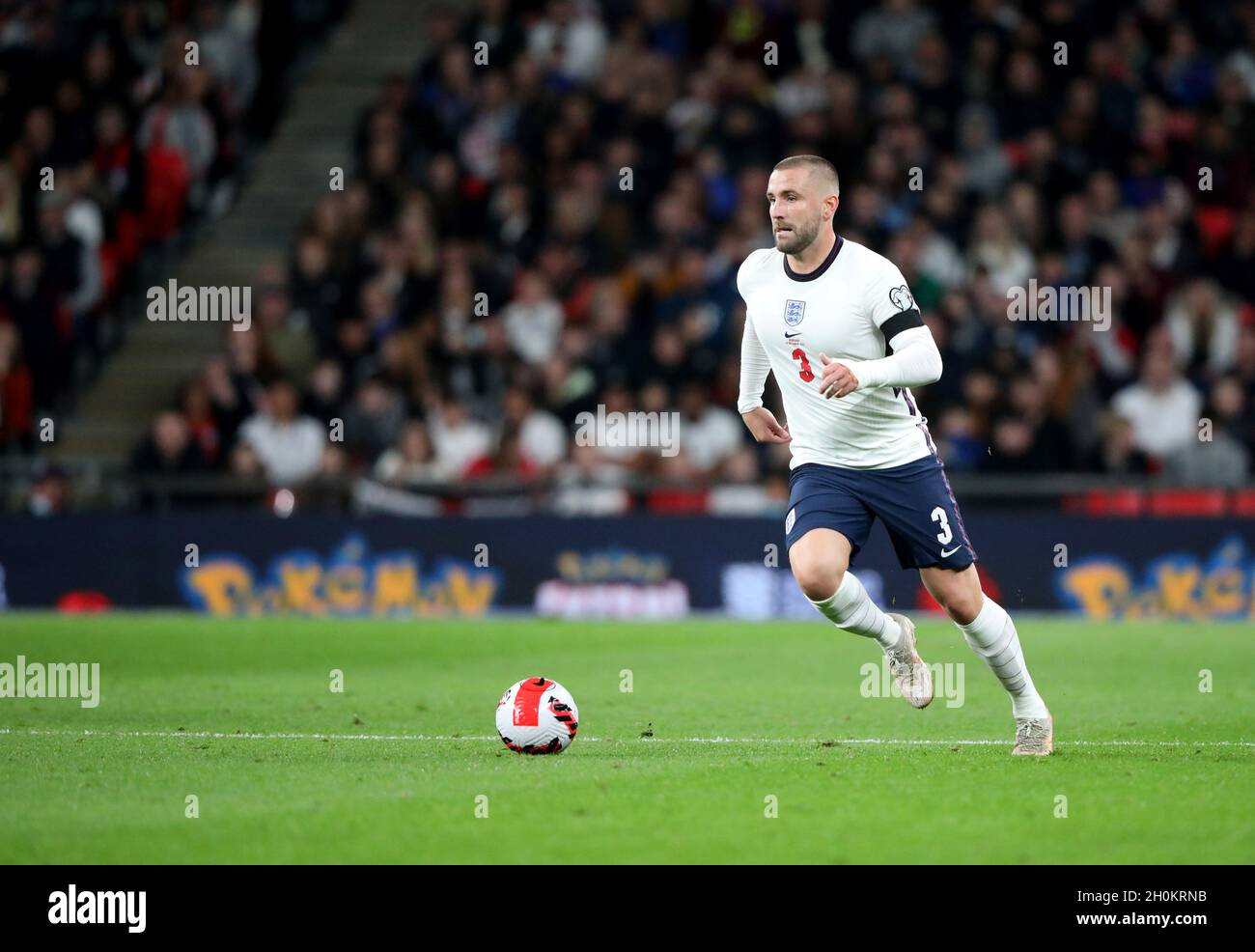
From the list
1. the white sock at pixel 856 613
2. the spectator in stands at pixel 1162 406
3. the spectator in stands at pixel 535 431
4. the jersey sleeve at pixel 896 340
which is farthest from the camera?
the spectator in stands at pixel 535 431

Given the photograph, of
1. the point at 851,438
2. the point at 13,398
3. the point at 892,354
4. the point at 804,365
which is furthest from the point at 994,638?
the point at 13,398

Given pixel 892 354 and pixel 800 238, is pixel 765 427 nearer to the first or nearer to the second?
pixel 892 354

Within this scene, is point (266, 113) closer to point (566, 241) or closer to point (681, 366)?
point (566, 241)

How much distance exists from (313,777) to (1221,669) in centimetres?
735

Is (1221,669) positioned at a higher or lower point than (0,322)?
lower

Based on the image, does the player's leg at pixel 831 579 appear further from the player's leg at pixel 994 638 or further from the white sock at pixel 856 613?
the player's leg at pixel 994 638

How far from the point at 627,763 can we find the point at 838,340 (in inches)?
82.4

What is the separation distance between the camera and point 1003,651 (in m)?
8.92

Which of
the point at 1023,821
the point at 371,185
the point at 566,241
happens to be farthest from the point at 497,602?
the point at 1023,821

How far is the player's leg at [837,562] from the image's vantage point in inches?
346

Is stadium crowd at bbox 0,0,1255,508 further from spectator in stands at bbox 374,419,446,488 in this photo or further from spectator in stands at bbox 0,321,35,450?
spectator in stands at bbox 0,321,35,450

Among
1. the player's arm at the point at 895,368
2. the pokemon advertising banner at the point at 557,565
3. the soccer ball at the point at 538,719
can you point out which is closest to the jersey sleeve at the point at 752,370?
the player's arm at the point at 895,368

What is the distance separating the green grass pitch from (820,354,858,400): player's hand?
1598 millimetres

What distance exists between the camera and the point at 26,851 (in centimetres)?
679
